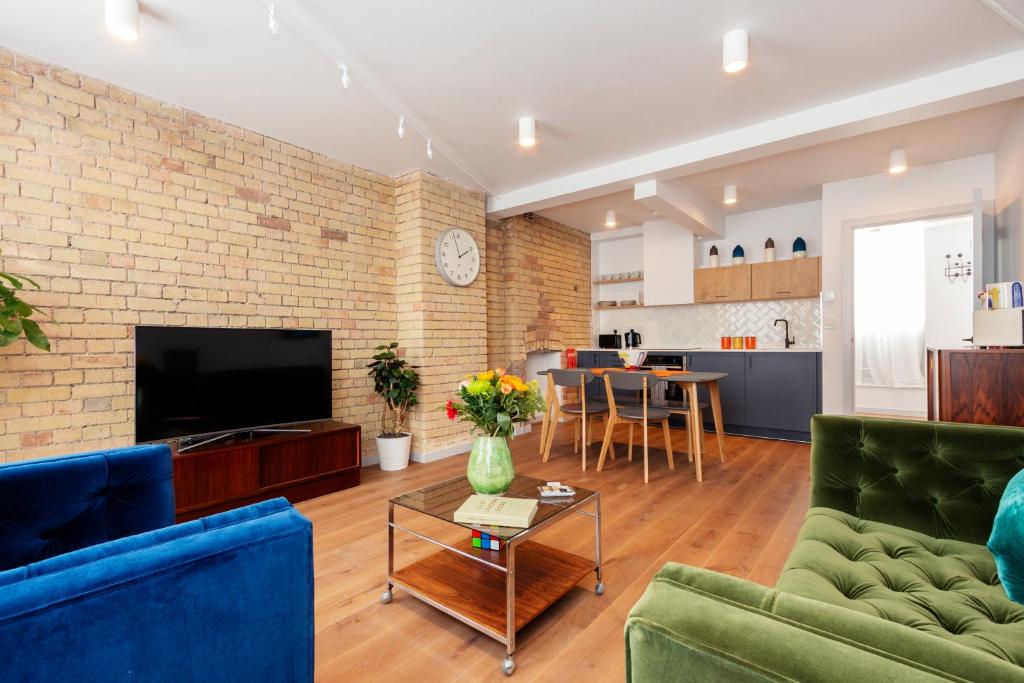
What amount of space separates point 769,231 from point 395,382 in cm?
487

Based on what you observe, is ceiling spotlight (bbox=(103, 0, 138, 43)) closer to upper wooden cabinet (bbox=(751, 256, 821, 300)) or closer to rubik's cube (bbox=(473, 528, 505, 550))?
rubik's cube (bbox=(473, 528, 505, 550))

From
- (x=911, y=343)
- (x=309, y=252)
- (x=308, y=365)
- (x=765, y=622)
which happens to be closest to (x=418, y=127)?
(x=309, y=252)

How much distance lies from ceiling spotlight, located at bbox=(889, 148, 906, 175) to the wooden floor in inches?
103

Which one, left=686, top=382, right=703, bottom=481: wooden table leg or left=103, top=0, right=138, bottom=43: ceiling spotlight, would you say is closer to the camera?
left=103, top=0, right=138, bottom=43: ceiling spotlight

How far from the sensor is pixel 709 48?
8.54ft

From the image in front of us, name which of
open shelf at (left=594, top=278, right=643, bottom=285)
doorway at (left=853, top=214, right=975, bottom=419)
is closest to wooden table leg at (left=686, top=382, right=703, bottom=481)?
open shelf at (left=594, top=278, right=643, bottom=285)

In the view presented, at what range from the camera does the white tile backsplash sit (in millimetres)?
5547

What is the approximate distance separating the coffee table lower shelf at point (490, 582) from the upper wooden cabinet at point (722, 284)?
4612mm

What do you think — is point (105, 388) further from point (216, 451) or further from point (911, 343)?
point (911, 343)

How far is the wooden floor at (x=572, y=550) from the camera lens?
162 cm

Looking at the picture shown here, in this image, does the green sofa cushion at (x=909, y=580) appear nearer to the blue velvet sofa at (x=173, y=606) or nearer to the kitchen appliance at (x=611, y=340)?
the blue velvet sofa at (x=173, y=606)

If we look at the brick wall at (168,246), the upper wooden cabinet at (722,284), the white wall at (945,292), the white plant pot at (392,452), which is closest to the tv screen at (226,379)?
the brick wall at (168,246)

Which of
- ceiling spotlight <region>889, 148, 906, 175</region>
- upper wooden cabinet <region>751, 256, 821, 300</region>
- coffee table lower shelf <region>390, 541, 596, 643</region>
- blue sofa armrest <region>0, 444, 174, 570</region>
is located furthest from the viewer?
upper wooden cabinet <region>751, 256, 821, 300</region>

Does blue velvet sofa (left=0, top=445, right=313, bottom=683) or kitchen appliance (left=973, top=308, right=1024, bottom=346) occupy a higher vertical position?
kitchen appliance (left=973, top=308, right=1024, bottom=346)
